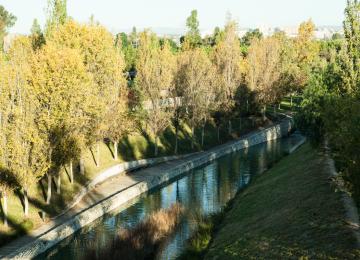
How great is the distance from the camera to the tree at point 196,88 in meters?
66.5

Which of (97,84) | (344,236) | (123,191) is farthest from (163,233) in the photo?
(97,84)

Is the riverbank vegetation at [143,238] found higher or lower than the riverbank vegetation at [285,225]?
lower

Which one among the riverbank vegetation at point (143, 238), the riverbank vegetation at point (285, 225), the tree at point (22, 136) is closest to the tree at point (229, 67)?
the riverbank vegetation at point (285, 225)

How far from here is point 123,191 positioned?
4528 centimetres

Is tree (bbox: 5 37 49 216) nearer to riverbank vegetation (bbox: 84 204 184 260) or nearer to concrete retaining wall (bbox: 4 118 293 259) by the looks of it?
concrete retaining wall (bbox: 4 118 293 259)

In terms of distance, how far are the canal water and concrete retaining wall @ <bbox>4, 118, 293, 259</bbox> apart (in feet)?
1.83

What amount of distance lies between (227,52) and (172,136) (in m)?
17.5

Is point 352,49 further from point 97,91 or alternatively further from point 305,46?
point 305,46

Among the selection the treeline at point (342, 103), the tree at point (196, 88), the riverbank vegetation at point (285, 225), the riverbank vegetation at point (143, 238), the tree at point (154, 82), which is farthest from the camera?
the tree at point (196, 88)

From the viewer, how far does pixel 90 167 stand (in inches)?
2037

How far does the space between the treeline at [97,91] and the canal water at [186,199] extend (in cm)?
554

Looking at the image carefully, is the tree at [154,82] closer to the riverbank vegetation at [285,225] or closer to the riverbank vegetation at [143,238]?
the riverbank vegetation at [285,225]

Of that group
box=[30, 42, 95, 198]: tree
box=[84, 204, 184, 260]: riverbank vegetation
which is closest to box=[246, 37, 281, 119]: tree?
box=[30, 42, 95, 198]: tree

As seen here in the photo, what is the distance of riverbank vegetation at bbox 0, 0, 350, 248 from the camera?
3603 cm
